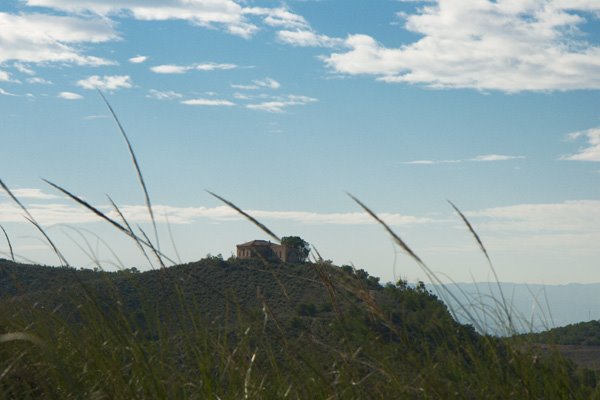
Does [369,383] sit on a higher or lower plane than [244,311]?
lower

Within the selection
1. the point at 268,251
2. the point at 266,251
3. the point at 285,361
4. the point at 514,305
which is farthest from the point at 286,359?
the point at 266,251

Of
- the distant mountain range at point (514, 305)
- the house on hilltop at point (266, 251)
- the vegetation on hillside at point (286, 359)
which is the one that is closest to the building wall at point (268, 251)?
the house on hilltop at point (266, 251)

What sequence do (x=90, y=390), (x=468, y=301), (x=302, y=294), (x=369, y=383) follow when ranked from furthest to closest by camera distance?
1. (x=302, y=294)
2. (x=468, y=301)
3. (x=369, y=383)
4. (x=90, y=390)

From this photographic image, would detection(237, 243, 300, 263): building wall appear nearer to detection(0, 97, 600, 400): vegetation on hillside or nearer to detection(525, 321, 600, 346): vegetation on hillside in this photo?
detection(0, 97, 600, 400): vegetation on hillside

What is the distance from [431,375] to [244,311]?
97cm

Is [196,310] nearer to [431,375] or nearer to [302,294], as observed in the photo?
[431,375]

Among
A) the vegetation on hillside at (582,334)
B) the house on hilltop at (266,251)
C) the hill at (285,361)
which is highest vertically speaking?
the house on hilltop at (266,251)

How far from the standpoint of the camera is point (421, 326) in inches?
146

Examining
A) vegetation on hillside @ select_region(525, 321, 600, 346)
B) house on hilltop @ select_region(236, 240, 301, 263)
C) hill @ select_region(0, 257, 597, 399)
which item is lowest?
vegetation on hillside @ select_region(525, 321, 600, 346)

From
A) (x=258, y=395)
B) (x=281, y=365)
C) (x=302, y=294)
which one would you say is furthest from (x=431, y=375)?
(x=302, y=294)

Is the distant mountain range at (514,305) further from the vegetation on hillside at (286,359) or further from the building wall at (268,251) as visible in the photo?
the building wall at (268,251)

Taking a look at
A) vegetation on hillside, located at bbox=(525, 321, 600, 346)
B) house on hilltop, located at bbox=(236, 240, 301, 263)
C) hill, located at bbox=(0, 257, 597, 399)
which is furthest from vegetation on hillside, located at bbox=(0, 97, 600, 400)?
vegetation on hillside, located at bbox=(525, 321, 600, 346)

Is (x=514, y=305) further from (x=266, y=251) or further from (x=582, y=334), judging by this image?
(x=582, y=334)

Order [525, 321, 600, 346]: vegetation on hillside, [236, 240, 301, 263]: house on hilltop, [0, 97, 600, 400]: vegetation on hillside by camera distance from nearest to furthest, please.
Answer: [0, 97, 600, 400]: vegetation on hillside
[236, 240, 301, 263]: house on hilltop
[525, 321, 600, 346]: vegetation on hillside
